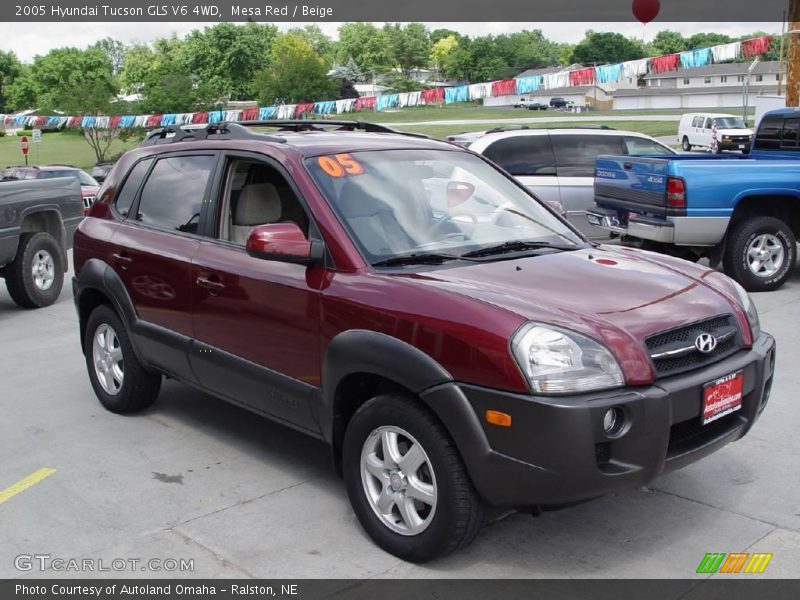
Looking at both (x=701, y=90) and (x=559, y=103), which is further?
(x=559, y=103)

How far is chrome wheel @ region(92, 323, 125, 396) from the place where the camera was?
608 centimetres

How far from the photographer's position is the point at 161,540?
4246mm

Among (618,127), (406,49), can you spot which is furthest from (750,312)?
(406,49)

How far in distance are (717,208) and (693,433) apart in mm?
6153

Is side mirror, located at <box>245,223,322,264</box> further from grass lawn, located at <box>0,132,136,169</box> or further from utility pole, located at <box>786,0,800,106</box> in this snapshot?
grass lawn, located at <box>0,132,136,169</box>

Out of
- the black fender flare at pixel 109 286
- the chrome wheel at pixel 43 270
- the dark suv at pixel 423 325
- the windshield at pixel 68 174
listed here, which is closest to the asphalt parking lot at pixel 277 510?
the dark suv at pixel 423 325

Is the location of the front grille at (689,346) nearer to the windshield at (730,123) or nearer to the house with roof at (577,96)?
the windshield at (730,123)

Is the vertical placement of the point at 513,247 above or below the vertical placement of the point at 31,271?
above

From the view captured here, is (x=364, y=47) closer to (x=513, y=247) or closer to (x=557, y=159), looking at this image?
(x=557, y=159)

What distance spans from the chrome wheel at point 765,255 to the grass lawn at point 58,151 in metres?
49.1

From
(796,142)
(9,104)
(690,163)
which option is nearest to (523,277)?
(690,163)

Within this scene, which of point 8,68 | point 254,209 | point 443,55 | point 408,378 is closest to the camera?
point 408,378

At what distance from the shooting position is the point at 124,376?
5.98 meters
